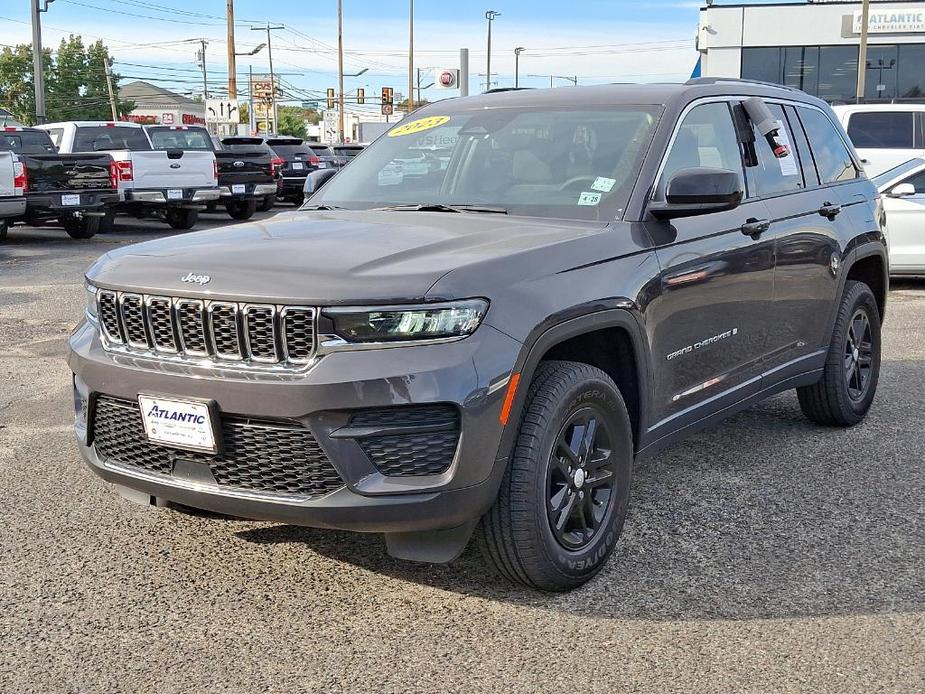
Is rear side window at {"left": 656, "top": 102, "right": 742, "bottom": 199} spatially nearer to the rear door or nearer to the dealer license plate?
the dealer license plate

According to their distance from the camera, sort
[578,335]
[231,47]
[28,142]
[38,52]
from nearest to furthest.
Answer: [578,335], [28,142], [38,52], [231,47]

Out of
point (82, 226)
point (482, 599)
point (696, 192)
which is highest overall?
point (696, 192)

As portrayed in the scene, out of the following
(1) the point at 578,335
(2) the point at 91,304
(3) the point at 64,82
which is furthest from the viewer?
(3) the point at 64,82

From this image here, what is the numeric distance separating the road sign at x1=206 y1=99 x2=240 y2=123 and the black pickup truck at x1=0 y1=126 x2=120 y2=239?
2250cm

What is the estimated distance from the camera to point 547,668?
3.36 m

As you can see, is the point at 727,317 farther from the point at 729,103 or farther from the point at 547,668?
the point at 547,668

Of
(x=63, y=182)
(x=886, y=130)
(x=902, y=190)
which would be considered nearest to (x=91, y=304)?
(x=902, y=190)

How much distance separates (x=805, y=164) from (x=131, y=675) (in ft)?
13.7

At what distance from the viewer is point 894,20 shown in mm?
40719

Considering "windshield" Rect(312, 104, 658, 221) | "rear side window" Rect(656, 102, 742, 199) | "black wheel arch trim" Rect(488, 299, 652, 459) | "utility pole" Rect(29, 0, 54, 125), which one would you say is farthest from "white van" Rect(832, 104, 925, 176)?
"utility pole" Rect(29, 0, 54, 125)

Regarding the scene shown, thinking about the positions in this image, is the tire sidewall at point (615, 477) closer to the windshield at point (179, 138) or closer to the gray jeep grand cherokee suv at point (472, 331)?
the gray jeep grand cherokee suv at point (472, 331)

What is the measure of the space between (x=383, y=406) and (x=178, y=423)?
73 centimetres

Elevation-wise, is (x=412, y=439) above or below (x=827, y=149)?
below

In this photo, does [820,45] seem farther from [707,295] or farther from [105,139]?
[707,295]
